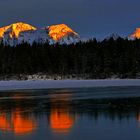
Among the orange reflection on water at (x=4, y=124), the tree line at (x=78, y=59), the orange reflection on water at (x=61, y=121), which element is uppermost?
the tree line at (x=78, y=59)

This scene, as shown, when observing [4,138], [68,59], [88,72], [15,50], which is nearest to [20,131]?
[4,138]

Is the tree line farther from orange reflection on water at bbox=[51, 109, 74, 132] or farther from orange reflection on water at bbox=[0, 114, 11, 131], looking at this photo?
orange reflection on water at bbox=[0, 114, 11, 131]

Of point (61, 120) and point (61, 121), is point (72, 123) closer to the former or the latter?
point (61, 121)

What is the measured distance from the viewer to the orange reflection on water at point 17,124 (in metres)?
20.6

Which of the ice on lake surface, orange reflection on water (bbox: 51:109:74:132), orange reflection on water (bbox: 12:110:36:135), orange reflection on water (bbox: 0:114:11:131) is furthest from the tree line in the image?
orange reflection on water (bbox: 0:114:11:131)

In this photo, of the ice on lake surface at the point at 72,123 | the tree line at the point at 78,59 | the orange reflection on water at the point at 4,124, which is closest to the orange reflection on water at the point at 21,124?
the ice on lake surface at the point at 72,123

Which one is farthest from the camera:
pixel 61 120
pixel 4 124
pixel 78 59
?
pixel 78 59

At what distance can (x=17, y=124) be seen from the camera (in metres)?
22.8

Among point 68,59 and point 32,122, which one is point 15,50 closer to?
point 68,59

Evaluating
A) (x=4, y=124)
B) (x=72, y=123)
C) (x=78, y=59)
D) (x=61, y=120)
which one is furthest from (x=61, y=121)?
(x=78, y=59)

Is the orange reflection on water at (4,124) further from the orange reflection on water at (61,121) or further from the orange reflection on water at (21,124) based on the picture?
the orange reflection on water at (61,121)

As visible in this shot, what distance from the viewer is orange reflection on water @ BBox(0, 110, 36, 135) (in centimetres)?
2062

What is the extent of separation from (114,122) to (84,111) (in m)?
5.57

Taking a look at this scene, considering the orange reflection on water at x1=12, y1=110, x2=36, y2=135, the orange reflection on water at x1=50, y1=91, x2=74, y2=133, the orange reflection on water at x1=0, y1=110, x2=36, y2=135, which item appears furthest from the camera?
the orange reflection on water at x1=50, y1=91, x2=74, y2=133
